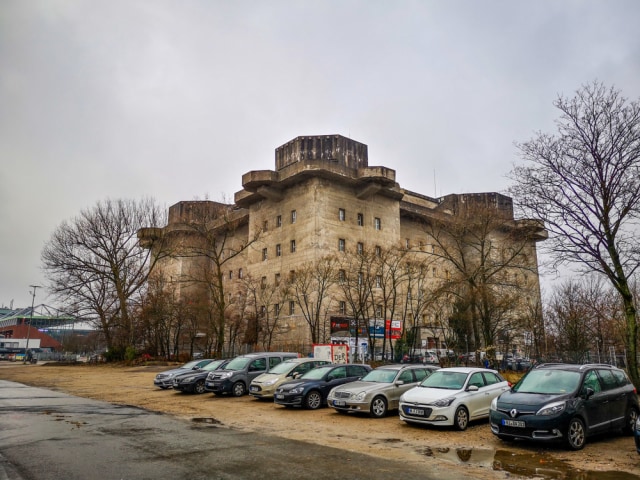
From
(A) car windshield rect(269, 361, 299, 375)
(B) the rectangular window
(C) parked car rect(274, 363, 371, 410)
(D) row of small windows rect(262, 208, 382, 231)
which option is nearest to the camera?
(C) parked car rect(274, 363, 371, 410)

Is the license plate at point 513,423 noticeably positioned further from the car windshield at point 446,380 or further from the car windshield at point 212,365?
the car windshield at point 212,365

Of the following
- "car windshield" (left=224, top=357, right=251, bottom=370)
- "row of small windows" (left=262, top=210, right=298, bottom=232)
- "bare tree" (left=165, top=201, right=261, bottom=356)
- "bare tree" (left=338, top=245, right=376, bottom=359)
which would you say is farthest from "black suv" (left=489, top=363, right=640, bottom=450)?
"row of small windows" (left=262, top=210, right=298, bottom=232)

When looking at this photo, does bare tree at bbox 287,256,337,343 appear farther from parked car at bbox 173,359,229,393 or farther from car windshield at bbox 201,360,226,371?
parked car at bbox 173,359,229,393

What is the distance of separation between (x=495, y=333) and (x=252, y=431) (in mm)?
29349

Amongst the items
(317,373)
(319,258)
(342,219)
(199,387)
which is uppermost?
(342,219)

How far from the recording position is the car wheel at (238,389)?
1948cm

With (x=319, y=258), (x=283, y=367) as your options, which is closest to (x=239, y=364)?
(x=283, y=367)

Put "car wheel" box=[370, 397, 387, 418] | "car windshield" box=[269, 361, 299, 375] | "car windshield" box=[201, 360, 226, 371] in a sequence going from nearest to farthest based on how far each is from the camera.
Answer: "car wheel" box=[370, 397, 387, 418] < "car windshield" box=[269, 361, 299, 375] < "car windshield" box=[201, 360, 226, 371]

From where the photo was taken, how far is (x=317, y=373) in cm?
1717

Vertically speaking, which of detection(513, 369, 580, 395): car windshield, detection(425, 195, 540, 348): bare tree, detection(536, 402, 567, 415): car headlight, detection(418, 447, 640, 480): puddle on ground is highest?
detection(425, 195, 540, 348): bare tree

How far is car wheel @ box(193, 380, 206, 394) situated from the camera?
70.6ft

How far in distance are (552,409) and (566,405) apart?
1.03 feet

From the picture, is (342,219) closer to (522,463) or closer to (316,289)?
(316,289)

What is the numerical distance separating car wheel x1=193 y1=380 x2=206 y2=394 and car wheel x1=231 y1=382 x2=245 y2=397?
2.61 m
